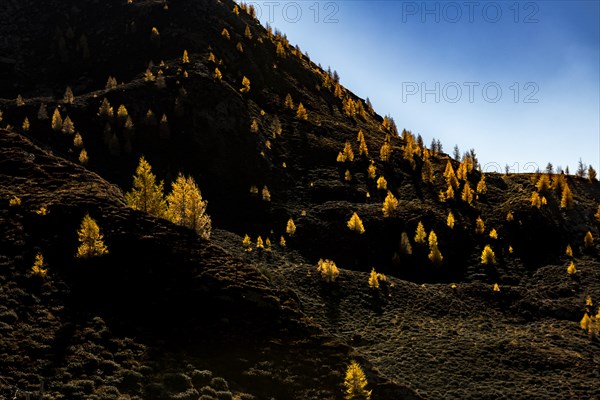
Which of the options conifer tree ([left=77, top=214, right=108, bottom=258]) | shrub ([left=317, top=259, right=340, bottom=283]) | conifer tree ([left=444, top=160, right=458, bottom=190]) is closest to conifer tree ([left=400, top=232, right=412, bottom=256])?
shrub ([left=317, top=259, right=340, bottom=283])

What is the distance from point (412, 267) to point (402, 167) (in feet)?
148

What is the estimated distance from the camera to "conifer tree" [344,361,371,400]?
110 ft

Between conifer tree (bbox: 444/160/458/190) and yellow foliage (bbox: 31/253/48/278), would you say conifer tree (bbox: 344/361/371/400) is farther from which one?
conifer tree (bbox: 444/160/458/190)

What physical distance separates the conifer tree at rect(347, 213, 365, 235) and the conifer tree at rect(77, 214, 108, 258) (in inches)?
2659

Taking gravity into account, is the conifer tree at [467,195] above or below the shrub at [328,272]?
above

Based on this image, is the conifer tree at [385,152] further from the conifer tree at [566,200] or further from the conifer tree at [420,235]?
the conifer tree at [566,200]

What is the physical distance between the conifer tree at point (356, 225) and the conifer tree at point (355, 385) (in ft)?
232

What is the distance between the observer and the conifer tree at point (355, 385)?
3362cm

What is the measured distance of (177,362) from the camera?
33.9 m

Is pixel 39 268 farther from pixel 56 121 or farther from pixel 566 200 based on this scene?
pixel 566 200

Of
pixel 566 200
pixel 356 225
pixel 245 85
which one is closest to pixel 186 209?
pixel 356 225

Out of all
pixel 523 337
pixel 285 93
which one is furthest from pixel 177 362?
pixel 285 93

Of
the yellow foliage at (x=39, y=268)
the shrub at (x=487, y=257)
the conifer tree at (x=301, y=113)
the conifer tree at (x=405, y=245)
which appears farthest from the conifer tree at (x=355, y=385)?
the conifer tree at (x=301, y=113)

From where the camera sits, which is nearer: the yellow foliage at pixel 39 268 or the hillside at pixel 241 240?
the hillside at pixel 241 240
